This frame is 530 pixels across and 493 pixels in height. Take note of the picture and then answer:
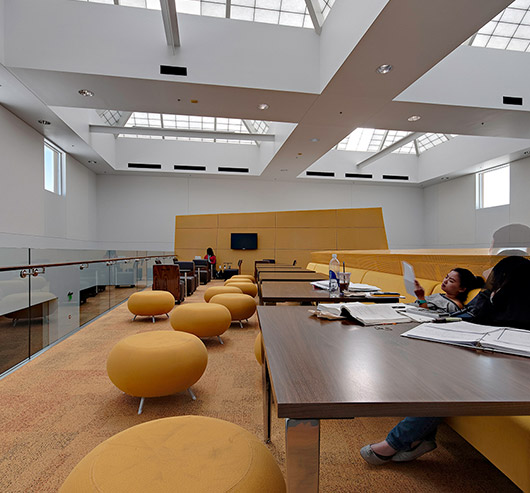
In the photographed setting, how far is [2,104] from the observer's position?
7.29 meters

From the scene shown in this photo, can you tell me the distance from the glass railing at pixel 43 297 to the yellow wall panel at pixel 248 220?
7.11 m

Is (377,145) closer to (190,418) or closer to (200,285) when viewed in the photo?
(200,285)

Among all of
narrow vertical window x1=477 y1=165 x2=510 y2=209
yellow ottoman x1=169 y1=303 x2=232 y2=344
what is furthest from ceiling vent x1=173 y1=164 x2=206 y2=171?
yellow ottoman x1=169 y1=303 x2=232 y2=344

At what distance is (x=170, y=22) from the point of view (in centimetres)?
496

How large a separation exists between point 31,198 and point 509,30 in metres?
12.0

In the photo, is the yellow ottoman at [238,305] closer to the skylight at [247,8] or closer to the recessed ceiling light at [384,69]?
the recessed ceiling light at [384,69]

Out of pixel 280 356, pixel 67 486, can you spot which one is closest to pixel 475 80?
pixel 280 356

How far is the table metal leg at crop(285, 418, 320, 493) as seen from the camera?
699 mm

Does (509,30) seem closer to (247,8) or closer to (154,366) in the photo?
(247,8)

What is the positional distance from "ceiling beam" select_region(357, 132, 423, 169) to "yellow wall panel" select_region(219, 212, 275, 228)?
14.1 ft

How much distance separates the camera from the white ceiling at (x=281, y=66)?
4.47m

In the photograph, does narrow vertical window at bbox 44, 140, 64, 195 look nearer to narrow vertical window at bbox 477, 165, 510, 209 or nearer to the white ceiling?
the white ceiling

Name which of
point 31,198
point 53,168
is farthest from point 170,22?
point 53,168

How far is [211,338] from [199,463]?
9.58ft
